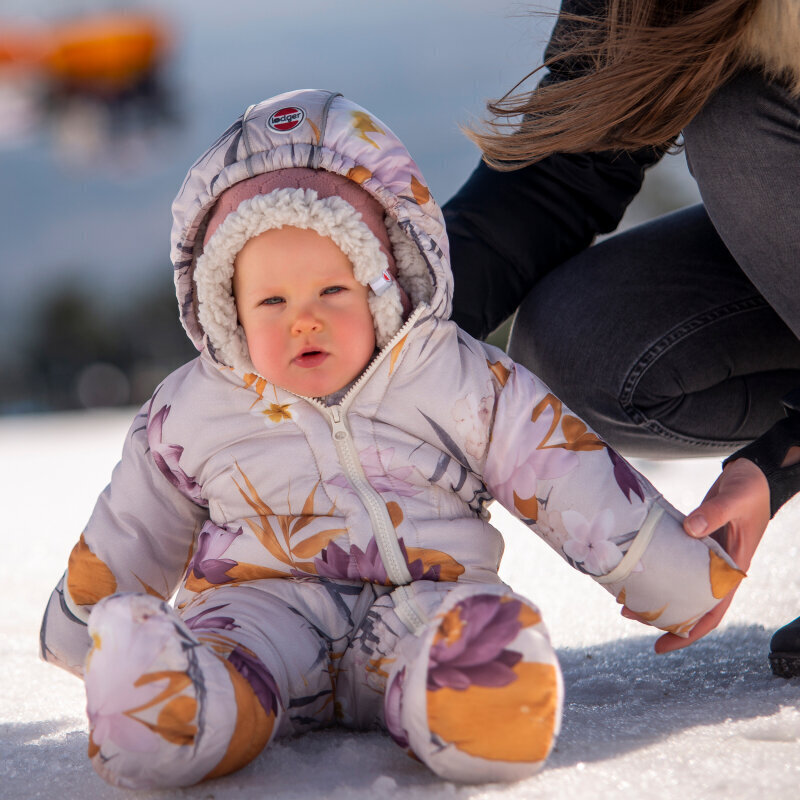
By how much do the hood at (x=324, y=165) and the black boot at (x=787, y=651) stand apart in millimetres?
444

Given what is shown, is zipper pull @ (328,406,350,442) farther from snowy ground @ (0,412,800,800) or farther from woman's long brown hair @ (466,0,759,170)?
woman's long brown hair @ (466,0,759,170)

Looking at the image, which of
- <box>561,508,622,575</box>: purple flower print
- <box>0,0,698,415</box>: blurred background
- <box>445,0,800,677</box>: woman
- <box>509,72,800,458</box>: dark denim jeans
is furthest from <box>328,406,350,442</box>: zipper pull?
<box>0,0,698,415</box>: blurred background

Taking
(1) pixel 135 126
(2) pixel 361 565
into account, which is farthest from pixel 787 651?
(1) pixel 135 126

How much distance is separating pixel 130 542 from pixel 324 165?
415 mm

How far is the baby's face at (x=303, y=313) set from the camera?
894 millimetres

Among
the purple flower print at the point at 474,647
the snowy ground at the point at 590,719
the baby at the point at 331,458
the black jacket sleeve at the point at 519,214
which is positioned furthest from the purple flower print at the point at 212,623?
the black jacket sleeve at the point at 519,214

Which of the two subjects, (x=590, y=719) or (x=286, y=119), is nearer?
(x=590, y=719)

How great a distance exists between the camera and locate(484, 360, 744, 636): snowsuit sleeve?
0.85 m

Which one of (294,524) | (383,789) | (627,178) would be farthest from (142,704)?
(627,178)

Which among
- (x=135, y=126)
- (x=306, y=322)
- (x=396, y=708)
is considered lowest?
(x=135, y=126)

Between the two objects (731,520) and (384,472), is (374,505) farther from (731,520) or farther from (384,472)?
(731,520)

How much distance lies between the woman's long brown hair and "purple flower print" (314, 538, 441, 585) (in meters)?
0.48

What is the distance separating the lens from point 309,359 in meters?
0.89

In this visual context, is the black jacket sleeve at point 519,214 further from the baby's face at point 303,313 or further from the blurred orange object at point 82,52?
the blurred orange object at point 82,52
